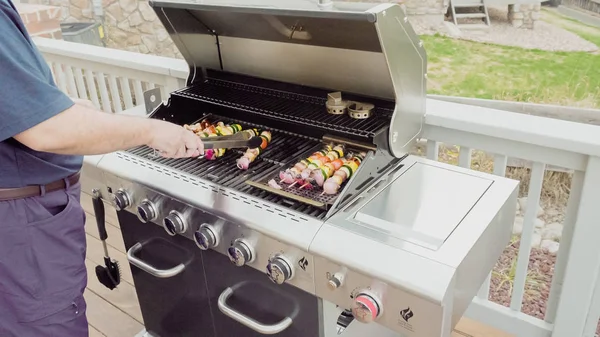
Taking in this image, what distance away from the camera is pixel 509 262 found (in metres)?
2.95

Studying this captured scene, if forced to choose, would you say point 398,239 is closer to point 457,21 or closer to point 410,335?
point 410,335

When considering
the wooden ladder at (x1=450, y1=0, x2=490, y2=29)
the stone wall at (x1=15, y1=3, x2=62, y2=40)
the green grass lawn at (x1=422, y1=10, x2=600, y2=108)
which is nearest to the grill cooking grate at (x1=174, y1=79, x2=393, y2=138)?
the stone wall at (x1=15, y1=3, x2=62, y2=40)

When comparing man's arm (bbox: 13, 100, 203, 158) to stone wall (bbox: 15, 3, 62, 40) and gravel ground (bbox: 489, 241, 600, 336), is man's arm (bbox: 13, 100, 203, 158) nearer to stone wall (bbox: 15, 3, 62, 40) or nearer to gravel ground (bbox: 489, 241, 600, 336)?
gravel ground (bbox: 489, 241, 600, 336)

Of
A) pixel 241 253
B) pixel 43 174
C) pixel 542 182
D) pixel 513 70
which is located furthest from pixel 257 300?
pixel 513 70

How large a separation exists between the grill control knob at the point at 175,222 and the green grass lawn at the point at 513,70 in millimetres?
3280

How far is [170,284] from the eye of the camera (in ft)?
A: 4.84

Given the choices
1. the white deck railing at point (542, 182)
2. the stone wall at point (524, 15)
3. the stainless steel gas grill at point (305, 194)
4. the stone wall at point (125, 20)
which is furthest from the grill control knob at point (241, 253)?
the stone wall at point (125, 20)

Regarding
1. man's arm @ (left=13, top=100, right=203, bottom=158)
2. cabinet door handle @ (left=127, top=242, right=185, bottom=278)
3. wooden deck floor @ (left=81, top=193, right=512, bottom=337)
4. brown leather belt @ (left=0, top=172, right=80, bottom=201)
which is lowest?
wooden deck floor @ (left=81, top=193, right=512, bottom=337)

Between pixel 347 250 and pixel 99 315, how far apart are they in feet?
4.94

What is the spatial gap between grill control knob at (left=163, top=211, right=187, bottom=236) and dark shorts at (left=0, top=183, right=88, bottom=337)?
0.79 feet

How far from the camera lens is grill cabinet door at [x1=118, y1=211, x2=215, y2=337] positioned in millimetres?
1358

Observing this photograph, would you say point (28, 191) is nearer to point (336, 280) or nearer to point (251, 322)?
point (251, 322)

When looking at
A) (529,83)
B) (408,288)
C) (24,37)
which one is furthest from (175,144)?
(529,83)

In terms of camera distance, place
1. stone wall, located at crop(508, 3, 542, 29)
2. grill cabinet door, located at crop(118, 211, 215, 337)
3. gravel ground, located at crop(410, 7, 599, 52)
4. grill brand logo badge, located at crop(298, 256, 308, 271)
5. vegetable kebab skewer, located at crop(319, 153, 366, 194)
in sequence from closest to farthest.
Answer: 1. grill brand logo badge, located at crop(298, 256, 308, 271)
2. vegetable kebab skewer, located at crop(319, 153, 366, 194)
3. grill cabinet door, located at crop(118, 211, 215, 337)
4. stone wall, located at crop(508, 3, 542, 29)
5. gravel ground, located at crop(410, 7, 599, 52)
